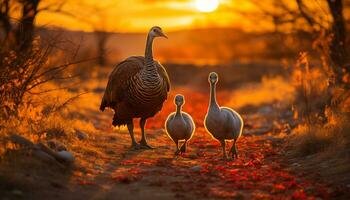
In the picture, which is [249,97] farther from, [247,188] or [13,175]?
[13,175]

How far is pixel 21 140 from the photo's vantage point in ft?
28.5

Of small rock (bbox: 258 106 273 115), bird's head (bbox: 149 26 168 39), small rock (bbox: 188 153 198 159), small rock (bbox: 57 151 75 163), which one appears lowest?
small rock (bbox: 188 153 198 159)

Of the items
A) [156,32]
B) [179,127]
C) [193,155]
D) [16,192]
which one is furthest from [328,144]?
[16,192]

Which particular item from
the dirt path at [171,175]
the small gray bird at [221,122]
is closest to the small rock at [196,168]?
the dirt path at [171,175]

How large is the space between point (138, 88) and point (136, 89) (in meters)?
0.05

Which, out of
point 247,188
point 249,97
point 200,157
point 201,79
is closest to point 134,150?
point 200,157

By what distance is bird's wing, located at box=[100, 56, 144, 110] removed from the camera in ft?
38.4

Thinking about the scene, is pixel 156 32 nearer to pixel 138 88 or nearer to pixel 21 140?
pixel 138 88

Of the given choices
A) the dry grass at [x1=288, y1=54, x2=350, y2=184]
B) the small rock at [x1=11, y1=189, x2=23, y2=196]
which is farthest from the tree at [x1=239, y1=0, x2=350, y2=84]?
the small rock at [x1=11, y1=189, x2=23, y2=196]

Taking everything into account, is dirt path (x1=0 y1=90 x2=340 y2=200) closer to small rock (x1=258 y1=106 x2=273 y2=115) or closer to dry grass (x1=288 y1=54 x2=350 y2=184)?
dry grass (x1=288 y1=54 x2=350 y2=184)

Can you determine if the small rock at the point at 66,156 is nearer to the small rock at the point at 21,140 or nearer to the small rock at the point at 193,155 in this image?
the small rock at the point at 21,140

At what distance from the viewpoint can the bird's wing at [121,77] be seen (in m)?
11.7

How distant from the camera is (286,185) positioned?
28.4 ft

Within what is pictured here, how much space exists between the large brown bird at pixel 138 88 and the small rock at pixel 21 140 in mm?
3099
